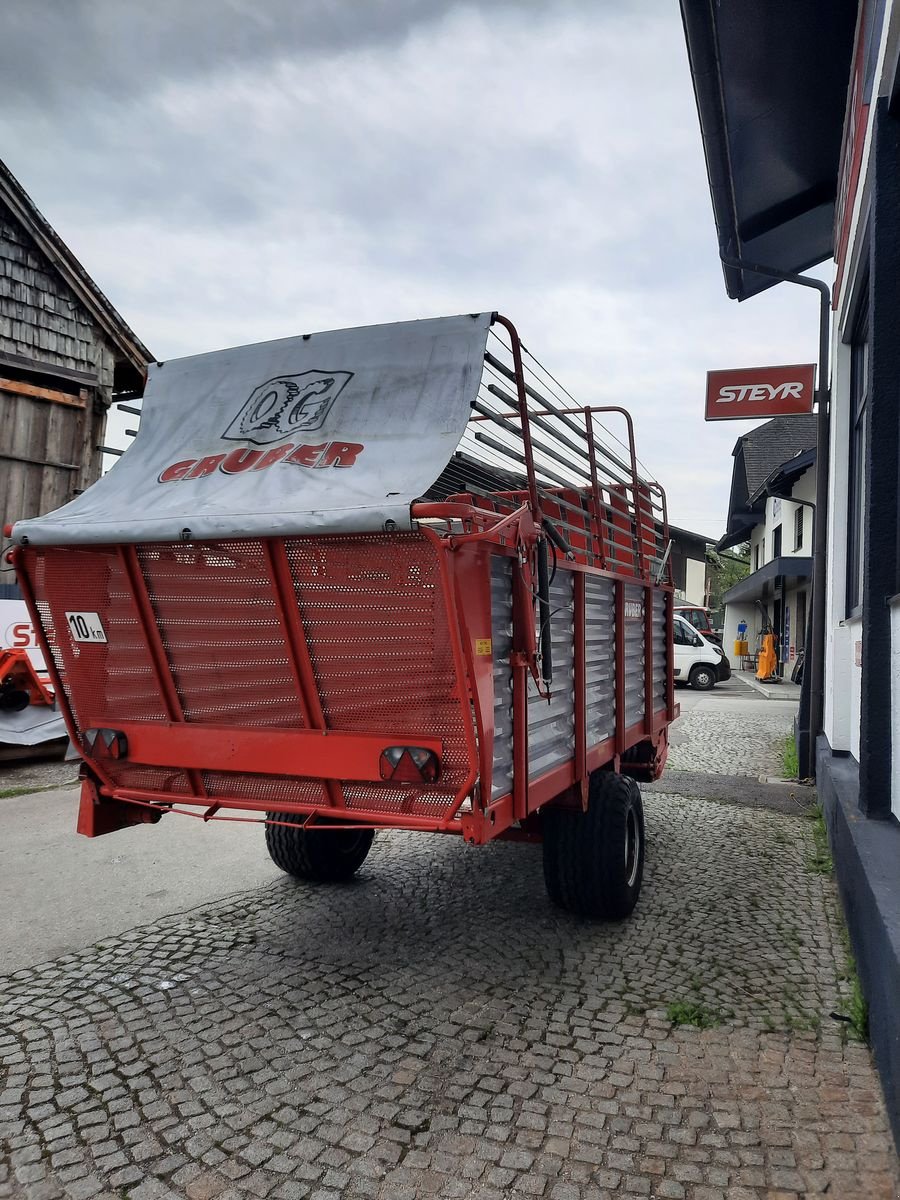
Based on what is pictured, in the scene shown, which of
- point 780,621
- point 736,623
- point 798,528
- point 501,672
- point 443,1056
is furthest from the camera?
point 736,623

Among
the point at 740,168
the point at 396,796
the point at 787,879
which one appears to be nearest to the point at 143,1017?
the point at 396,796

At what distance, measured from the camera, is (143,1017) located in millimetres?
3574

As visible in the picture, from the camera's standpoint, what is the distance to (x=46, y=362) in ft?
37.9

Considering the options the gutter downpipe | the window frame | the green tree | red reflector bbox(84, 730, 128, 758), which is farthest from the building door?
the green tree

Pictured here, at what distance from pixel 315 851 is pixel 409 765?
2015mm

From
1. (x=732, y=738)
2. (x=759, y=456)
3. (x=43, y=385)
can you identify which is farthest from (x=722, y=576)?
(x=43, y=385)

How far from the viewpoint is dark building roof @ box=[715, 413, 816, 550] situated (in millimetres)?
27000

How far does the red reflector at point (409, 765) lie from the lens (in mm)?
3301

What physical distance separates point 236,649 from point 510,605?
114cm

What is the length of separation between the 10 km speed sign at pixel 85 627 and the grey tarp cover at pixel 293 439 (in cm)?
38

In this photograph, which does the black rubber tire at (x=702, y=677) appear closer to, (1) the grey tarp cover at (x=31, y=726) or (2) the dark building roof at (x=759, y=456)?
(2) the dark building roof at (x=759, y=456)

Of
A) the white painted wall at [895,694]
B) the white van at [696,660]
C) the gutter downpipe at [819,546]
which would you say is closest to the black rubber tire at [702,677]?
the white van at [696,660]

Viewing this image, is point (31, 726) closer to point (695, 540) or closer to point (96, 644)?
point (96, 644)

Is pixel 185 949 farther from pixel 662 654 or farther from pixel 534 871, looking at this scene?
pixel 662 654
